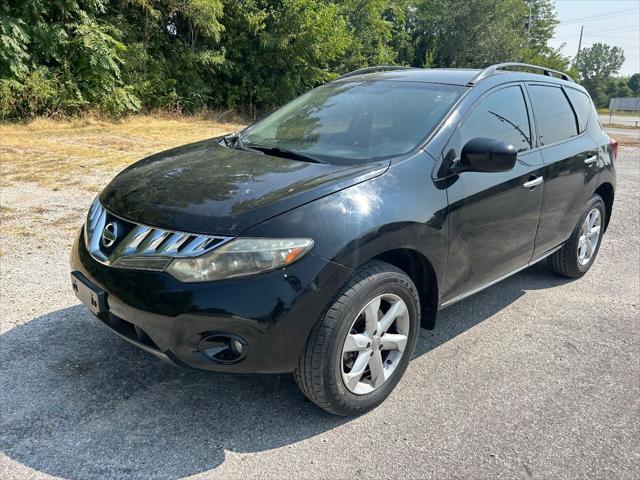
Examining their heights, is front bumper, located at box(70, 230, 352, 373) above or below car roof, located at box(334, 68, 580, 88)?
Answer: below

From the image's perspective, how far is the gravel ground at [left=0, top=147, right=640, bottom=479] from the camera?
7.61ft

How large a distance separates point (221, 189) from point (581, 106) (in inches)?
138

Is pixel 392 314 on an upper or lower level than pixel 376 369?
upper

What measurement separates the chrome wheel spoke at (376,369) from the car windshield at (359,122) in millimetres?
1050

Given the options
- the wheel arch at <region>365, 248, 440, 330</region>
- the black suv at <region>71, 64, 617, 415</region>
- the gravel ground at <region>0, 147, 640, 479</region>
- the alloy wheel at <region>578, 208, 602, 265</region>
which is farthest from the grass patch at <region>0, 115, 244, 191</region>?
the alloy wheel at <region>578, 208, 602, 265</region>

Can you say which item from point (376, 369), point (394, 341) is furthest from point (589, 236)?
point (376, 369)

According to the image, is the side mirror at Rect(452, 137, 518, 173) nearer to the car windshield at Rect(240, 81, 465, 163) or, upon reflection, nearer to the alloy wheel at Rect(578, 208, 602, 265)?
the car windshield at Rect(240, 81, 465, 163)

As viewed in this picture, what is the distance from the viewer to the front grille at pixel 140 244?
2.28 metres

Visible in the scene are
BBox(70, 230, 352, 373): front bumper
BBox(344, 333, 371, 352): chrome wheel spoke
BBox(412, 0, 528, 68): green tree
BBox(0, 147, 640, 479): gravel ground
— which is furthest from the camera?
BBox(412, 0, 528, 68): green tree

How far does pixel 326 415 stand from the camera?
267cm

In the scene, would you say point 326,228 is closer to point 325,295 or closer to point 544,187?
point 325,295

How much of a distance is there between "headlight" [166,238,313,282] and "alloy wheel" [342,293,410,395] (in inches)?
20.4

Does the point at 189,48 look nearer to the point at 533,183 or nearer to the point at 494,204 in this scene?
the point at 533,183

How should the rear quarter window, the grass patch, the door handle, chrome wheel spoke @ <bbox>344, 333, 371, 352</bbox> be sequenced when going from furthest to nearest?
the grass patch < the rear quarter window < the door handle < chrome wheel spoke @ <bbox>344, 333, 371, 352</bbox>
